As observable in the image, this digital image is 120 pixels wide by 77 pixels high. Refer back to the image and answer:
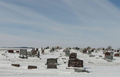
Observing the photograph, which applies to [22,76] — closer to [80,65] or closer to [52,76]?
[52,76]

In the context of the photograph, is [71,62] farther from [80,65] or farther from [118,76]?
[118,76]

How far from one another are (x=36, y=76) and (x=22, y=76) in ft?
3.10

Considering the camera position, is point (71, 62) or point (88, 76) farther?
point (71, 62)

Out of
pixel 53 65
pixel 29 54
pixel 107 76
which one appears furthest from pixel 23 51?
pixel 107 76

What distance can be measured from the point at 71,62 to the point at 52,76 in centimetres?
622

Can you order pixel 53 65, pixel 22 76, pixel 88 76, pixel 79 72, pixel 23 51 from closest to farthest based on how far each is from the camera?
pixel 22 76 < pixel 88 76 < pixel 79 72 < pixel 53 65 < pixel 23 51

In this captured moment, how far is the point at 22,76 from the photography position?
34.1 feet

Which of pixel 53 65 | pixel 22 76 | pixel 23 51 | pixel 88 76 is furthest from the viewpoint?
pixel 23 51

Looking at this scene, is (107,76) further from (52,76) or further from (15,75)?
(15,75)

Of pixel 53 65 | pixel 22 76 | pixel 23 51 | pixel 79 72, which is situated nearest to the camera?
pixel 22 76

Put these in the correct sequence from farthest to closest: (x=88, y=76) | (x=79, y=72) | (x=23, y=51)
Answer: (x=23, y=51), (x=79, y=72), (x=88, y=76)

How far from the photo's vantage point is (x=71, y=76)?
1101 cm

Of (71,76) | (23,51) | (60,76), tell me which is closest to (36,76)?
(60,76)

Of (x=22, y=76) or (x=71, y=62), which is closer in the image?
(x=22, y=76)
